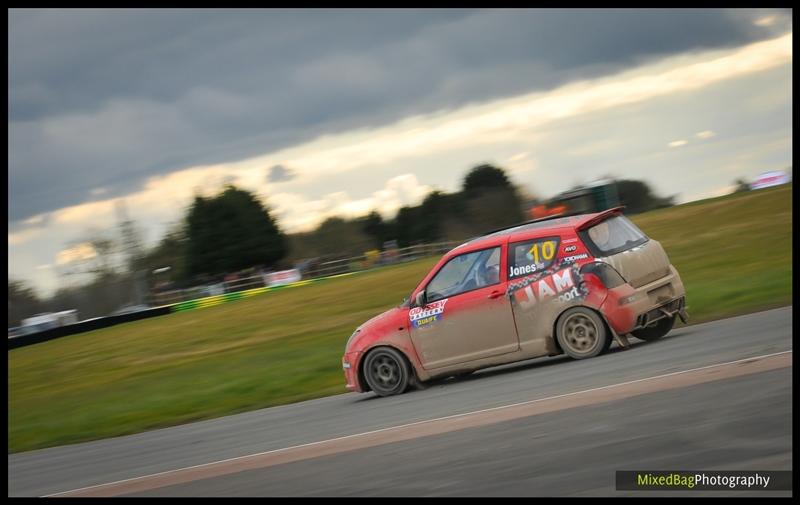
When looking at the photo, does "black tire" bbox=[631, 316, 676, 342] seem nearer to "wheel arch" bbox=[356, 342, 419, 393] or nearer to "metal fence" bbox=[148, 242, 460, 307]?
"wheel arch" bbox=[356, 342, 419, 393]

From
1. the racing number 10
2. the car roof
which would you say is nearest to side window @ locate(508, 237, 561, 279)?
the racing number 10

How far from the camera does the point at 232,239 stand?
8644 centimetres

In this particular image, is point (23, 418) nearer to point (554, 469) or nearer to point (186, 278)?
point (554, 469)

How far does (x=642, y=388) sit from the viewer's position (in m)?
8.46

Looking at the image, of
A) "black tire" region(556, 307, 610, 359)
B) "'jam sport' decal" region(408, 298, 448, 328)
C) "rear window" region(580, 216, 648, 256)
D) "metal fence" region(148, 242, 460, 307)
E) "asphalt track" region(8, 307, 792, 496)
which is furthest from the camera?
"metal fence" region(148, 242, 460, 307)

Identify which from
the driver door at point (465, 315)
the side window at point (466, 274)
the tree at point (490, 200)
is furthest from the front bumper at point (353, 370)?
the tree at point (490, 200)

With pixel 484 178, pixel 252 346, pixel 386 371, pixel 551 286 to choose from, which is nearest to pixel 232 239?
pixel 484 178

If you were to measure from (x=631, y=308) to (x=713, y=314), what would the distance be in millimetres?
4652

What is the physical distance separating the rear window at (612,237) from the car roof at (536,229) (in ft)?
0.39

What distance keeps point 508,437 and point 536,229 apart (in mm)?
4582

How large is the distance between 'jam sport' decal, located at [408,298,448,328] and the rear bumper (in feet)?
6.43

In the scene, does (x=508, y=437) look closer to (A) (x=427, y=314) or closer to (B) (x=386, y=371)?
(A) (x=427, y=314)

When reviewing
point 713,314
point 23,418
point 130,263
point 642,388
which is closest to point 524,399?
point 642,388

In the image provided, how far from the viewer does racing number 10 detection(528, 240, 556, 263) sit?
37.5ft
